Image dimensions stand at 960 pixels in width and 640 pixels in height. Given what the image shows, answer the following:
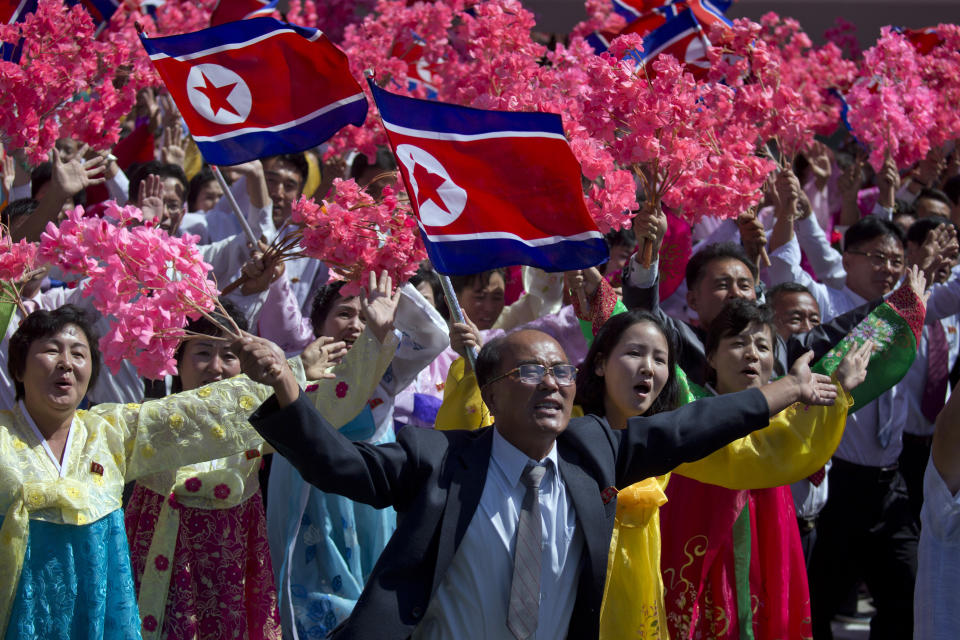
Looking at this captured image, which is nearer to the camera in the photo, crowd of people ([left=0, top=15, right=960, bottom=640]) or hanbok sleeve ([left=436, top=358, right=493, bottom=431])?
crowd of people ([left=0, top=15, right=960, bottom=640])

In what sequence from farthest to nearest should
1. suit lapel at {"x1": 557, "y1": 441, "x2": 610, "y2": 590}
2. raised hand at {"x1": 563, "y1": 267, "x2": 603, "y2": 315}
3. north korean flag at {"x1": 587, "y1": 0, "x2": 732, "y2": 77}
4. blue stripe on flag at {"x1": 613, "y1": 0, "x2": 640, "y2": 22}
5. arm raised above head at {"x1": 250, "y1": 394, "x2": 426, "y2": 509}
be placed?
blue stripe on flag at {"x1": 613, "y1": 0, "x2": 640, "y2": 22}, north korean flag at {"x1": 587, "y1": 0, "x2": 732, "y2": 77}, raised hand at {"x1": 563, "y1": 267, "x2": 603, "y2": 315}, suit lapel at {"x1": 557, "y1": 441, "x2": 610, "y2": 590}, arm raised above head at {"x1": 250, "y1": 394, "x2": 426, "y2": 509}

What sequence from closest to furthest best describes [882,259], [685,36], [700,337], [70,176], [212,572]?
[212,572]
[700,337]
[70,176]
[882,259]
[685,36]

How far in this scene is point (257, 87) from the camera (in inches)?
191

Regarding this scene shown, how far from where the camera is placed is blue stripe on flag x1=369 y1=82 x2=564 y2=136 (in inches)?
156

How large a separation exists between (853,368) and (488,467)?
1.24 meters

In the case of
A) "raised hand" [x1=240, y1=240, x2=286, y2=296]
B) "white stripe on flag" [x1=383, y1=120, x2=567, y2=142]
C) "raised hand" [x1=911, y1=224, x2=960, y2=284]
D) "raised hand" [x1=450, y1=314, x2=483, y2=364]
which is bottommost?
"raised hand" [x1=450, y1=314, x2=483, y2=364]

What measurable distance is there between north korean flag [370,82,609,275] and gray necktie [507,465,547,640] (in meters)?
1.04

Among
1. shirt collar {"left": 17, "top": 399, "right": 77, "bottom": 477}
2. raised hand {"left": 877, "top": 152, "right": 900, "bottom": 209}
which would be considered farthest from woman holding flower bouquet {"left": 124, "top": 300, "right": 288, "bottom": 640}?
raised hand {"left": 877, "top": 152, "right": 900, "bottom": 209}

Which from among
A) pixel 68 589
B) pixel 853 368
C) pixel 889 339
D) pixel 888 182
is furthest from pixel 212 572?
pixel 888 182

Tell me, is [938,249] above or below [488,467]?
above

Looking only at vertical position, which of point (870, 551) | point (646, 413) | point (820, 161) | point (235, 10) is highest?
point (235, 10)

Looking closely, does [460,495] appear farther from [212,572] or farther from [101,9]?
[101,9]

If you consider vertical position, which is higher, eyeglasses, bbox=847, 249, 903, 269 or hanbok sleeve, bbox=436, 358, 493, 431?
eyeglasses, bbox=847, 249, 903, 269

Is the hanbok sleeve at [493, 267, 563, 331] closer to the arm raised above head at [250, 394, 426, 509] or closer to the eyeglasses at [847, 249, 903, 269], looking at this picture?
the eyeglasses at [847, 249, 903, 269]
